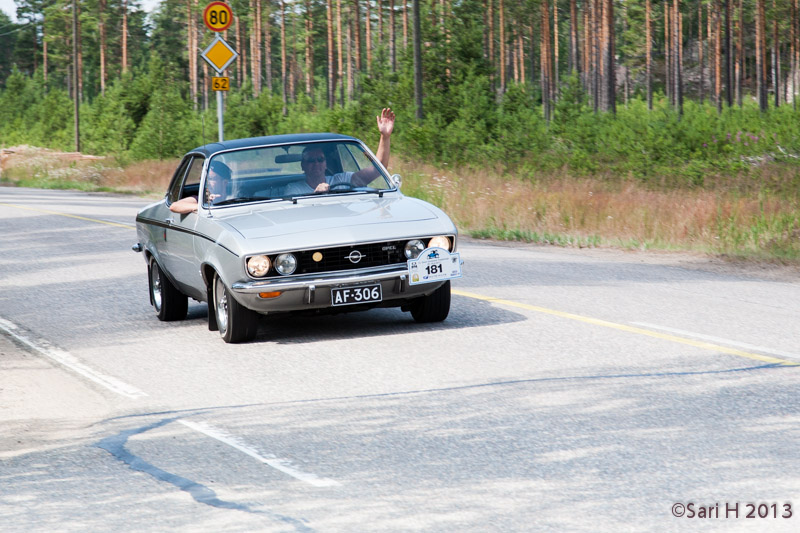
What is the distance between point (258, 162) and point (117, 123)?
47.3 m

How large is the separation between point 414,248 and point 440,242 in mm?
227

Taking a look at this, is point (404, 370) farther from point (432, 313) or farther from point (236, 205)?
point (236, 205)

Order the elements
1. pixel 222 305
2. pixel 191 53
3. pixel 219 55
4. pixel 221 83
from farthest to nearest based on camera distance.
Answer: pixel 191 53 < pixel 219 55 < pixel 221 83 < pixel 222 305

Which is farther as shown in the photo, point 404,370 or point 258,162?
point 258,162

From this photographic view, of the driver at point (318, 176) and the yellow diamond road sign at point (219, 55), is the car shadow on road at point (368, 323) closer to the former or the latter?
the driver at point (318, 176)

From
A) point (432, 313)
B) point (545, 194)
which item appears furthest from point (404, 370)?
point (545, 194)

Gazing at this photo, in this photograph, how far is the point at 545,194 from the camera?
19.1 meters

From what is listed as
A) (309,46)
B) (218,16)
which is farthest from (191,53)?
(218,16)

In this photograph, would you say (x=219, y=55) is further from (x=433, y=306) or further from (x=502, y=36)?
(x=502, y=36)

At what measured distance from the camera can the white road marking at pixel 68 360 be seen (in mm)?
6918

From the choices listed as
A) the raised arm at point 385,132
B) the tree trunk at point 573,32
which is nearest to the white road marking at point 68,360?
the raised arm at point 385,132

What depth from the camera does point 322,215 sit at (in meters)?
8.23

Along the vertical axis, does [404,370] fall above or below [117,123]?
below

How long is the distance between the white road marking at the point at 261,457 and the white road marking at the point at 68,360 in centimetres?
111
